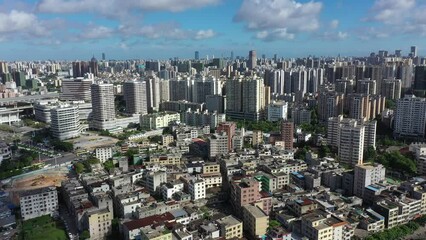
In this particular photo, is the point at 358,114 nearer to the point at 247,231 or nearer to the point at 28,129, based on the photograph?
the point at 247,231

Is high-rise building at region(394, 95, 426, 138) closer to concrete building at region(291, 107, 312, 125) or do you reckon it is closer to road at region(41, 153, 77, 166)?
concrete building at region(291, 107, 312, 125)

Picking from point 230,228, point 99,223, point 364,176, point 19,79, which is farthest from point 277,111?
point 19,79

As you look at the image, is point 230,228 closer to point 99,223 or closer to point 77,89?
point 99,223

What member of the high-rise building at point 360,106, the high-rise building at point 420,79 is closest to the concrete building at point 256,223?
the high-rise building at point 360,106

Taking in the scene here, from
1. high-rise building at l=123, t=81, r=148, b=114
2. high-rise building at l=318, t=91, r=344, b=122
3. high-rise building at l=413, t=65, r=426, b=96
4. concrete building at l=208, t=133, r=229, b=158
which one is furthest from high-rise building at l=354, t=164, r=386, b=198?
high-rise building at l=413, t=65, r=426, b=96

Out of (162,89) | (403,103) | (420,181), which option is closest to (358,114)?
(403,103)

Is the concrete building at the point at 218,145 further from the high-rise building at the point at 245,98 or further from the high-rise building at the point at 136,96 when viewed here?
the high-rise building at the point at 136,96
